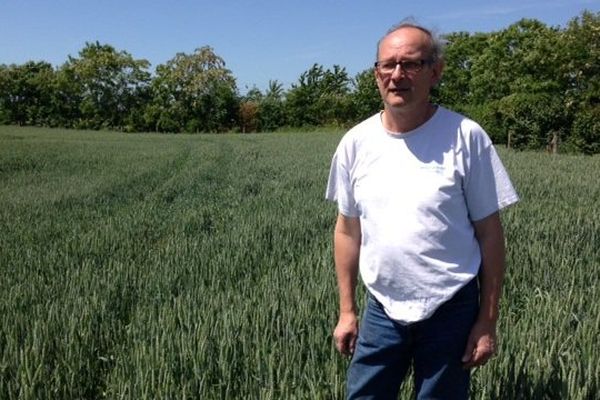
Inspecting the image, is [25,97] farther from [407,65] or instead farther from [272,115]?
[407,65]

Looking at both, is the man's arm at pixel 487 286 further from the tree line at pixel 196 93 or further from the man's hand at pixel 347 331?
the tree line at pixel 196 93

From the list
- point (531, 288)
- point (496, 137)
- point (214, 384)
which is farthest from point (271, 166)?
point (496, 137)

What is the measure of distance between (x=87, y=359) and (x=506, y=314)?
2.32 meters

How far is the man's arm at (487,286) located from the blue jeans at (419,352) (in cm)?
3

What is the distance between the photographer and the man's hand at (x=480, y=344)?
1.78m

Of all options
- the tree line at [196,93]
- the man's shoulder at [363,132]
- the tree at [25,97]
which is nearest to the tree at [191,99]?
the tree line at [196,93]

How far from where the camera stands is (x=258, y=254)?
16.8 feet

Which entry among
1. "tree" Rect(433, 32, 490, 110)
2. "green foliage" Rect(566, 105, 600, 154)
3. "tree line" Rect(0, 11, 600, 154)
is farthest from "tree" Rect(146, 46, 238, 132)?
"green foliage" Rect(566, 105, 600, 154)

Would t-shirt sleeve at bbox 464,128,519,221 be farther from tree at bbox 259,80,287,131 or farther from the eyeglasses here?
tree at bbox 259,80,287,131

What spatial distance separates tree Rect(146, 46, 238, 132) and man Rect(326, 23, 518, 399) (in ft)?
181

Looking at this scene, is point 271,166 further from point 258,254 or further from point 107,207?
point 258,254

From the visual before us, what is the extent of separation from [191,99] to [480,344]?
60.0 metres

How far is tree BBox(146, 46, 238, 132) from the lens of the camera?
5684 cm

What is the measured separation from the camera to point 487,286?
1.78 meters
